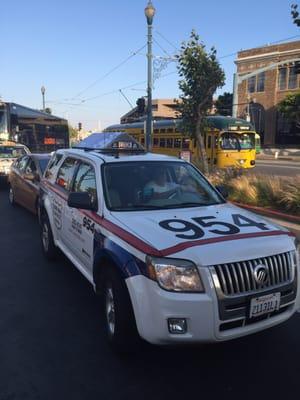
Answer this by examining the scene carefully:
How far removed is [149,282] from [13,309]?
2.29 meters

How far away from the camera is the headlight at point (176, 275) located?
323 cm

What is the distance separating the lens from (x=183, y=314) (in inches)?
126

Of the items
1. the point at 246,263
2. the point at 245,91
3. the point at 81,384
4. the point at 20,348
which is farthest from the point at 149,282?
the point at 245,91

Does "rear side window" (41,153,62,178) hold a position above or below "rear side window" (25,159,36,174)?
above

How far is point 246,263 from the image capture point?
3.35 metres

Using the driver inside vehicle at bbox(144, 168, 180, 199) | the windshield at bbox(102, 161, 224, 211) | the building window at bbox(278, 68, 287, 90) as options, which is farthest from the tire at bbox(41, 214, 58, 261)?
the building window at bbox(278, 68, 287, 90)

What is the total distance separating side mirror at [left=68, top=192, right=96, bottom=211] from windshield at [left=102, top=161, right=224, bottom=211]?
18cm

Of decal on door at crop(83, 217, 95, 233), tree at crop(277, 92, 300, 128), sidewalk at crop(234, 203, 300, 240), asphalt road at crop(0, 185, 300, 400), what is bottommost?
asphalt road at crop(0, 185, 300, 400)

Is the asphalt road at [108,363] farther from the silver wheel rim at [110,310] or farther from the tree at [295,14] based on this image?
the tree at [295,14]

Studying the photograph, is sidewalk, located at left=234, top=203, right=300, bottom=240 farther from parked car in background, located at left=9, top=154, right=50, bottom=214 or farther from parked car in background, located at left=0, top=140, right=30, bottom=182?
parked car in background, located at left=0, top=140, right=30, bottom=182

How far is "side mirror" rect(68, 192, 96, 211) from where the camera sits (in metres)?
4.35

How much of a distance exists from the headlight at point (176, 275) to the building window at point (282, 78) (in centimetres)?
5189

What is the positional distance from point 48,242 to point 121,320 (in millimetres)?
3227

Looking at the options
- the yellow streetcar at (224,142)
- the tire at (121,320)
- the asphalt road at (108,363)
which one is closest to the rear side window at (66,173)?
the asphalt road at (108,363)
